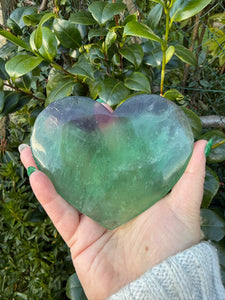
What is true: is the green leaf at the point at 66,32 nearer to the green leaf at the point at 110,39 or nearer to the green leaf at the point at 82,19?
the green leaf at the point at 82,19

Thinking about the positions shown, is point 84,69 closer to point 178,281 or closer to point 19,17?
point 19,17

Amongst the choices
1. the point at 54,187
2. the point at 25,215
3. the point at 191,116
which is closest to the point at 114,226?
the point at 54,187

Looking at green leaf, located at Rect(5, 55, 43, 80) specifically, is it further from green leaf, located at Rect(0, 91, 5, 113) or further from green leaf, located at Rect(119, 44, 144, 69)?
green leaf, located at Rect(119, 44, 144, 69)

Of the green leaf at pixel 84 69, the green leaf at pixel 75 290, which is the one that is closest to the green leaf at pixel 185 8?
the green leaf at pixel 84 69

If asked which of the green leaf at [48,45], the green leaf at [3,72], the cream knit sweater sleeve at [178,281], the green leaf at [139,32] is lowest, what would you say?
the cream knit sweater sleeve at [178,281]

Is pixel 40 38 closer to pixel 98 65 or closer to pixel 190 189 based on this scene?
pixel 98 65

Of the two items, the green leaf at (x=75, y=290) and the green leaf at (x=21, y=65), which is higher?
the green leaf at (x=21, y=65)

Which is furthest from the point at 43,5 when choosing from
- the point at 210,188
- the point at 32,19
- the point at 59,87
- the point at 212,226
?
the point at 212,226

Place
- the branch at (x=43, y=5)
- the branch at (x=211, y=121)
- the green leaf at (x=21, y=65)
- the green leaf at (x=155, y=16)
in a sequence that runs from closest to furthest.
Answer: the green leaf at (x=21, y=65) < the green leaf at (x=155, y=16) < the branch at (x=211, y=121) < the branch at (x=43, y=5)
